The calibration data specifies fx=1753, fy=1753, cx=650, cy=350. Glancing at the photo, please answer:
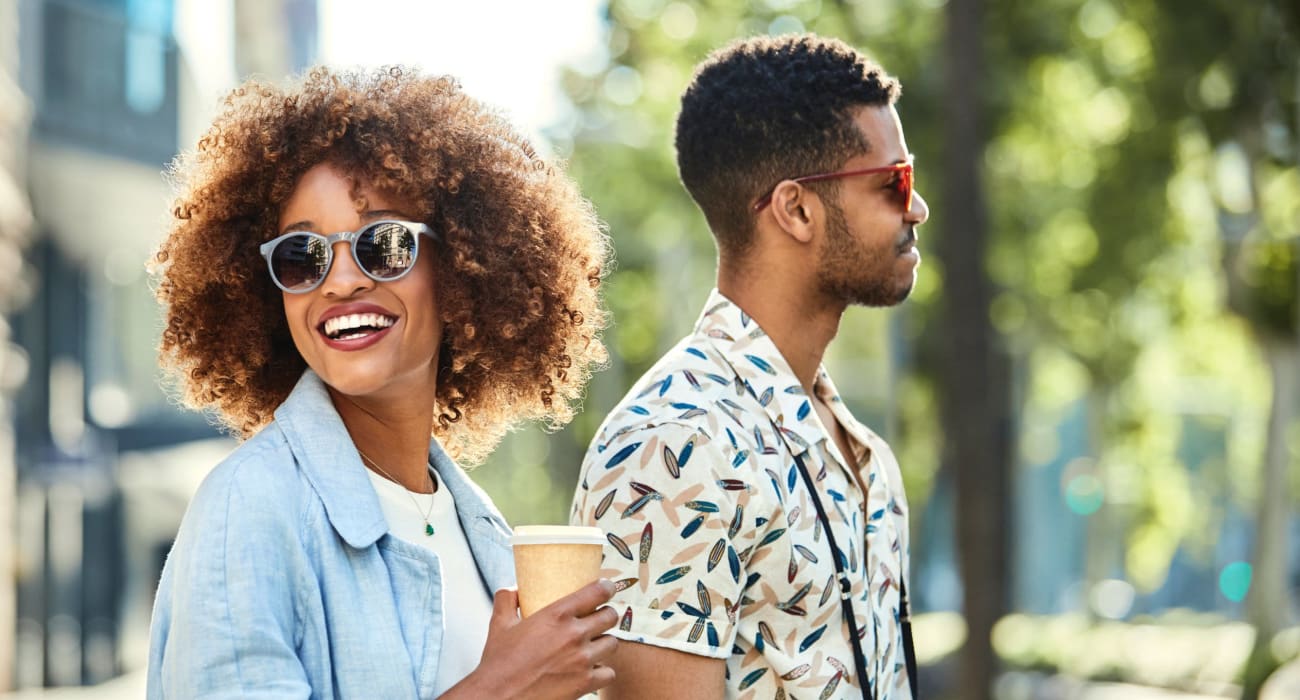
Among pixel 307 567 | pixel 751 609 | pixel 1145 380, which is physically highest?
pixel 307 567

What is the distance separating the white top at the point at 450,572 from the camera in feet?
8.91

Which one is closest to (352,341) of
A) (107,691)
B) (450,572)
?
(450,572)

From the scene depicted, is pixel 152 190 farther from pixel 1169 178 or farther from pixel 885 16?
pixel 1169 178

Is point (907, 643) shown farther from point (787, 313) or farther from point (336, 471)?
point (336, 471)

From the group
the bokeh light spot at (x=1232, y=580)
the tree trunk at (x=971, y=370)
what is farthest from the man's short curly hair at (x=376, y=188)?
the bokeh light spot at (x=1232, y=580)

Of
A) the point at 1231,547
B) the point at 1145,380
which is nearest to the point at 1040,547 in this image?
the point at 1231,547

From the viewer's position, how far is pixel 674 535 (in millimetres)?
3271

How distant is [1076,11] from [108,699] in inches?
484

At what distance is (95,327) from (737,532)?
16.9 metres

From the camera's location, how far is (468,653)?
8.98 feet

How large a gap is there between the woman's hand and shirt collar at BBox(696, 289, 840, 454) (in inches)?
43.8

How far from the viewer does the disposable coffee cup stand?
2553mm

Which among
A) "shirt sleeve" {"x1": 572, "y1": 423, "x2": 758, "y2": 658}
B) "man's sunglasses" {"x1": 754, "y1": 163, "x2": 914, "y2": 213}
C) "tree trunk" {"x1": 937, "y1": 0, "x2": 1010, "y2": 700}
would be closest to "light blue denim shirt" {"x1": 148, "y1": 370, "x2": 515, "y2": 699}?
"shirt sleeve" {"x1": 572, "y1": 423, "x2": 758, "y2": 658}

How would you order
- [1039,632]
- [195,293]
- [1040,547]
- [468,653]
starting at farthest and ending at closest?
[1040,547] → [1039,632] → [195,293] → [468,653]
